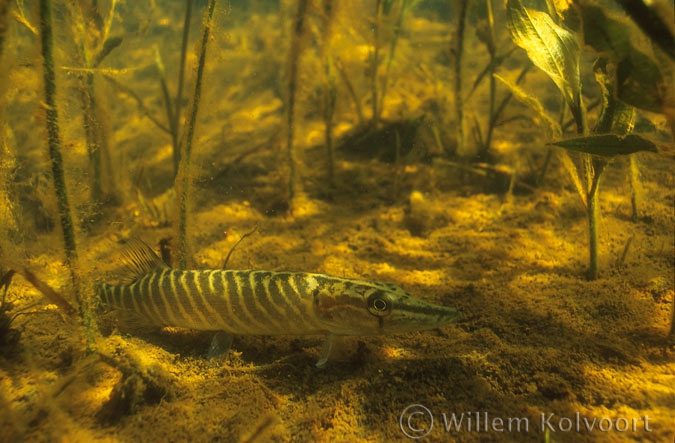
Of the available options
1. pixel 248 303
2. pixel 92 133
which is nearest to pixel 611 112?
pixel 248 303

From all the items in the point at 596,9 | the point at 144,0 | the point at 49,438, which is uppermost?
the point at 144,0

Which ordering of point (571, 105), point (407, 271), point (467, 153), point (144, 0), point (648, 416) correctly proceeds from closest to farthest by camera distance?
point (648, 416)
point (571, 105)
point (407, 271)
point (467, 153)
point (144, 0)

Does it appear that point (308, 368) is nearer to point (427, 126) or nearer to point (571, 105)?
point (571, 105)

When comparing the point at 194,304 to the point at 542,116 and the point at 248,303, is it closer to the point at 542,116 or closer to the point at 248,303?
the point at 248,303

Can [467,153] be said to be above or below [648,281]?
above

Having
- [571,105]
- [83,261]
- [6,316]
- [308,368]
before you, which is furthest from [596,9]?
[6,316]

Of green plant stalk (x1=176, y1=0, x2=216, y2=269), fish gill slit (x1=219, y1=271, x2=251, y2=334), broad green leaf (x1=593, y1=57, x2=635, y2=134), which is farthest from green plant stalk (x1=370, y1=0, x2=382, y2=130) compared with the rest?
fish gill slit (x1=219, y1=271, x2=251, y2=334)

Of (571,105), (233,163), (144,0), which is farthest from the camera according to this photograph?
(144,0)
